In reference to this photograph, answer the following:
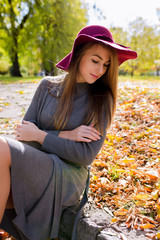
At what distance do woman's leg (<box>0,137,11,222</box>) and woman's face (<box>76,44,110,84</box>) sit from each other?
2.87 ft

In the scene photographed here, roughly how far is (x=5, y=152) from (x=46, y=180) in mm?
335

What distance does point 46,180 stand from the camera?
4.87 ft

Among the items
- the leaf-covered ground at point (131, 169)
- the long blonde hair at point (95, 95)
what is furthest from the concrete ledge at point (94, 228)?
Answer: the long blonde hair at point (95, 95)

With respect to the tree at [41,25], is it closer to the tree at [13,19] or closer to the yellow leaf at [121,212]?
the tree at [13,19]

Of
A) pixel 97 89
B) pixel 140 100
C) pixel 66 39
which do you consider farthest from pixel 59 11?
pixel 97 89

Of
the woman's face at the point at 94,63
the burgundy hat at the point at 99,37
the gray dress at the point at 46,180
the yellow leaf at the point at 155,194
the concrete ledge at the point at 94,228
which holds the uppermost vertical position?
the burgundy hat at the point at 99,37

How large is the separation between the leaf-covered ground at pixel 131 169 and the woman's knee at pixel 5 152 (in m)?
Result: 0.89

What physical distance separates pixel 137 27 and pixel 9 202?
17.3 metres

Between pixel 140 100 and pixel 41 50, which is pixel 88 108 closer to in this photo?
pixel 140 100

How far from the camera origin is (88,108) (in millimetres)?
1838

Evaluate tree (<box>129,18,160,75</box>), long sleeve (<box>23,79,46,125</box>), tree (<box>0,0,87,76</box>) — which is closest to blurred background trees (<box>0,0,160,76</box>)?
tree (<box>0,0,87,76</box>)

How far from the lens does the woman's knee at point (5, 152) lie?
4.43 ft

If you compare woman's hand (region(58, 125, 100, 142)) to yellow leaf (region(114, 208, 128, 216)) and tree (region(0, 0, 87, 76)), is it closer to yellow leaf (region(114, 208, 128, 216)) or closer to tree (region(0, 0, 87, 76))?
yellow leaf (region(114, 208, 128, 216))

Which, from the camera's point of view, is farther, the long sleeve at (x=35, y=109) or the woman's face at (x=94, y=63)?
the long sleeve at (x=35, y=109)
